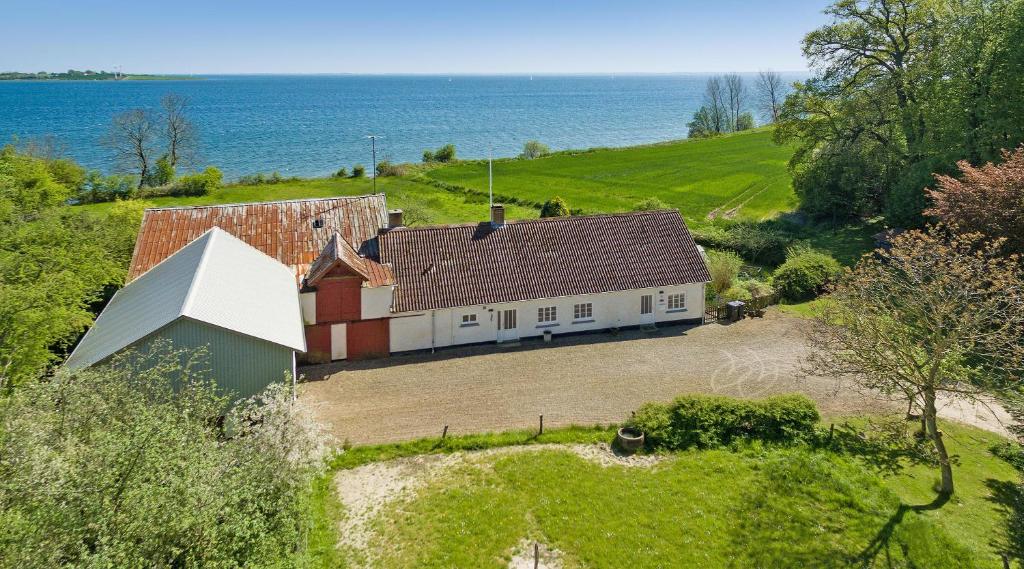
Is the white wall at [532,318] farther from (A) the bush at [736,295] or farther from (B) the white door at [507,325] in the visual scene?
(A) the bush at [736,295]

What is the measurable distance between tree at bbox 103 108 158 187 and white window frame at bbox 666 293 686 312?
64861 mm

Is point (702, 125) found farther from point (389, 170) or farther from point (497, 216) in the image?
point (497, 216)

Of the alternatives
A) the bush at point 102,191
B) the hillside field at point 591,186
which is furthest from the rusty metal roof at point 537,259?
the bush at point 102,191

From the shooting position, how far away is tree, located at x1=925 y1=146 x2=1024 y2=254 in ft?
88.5

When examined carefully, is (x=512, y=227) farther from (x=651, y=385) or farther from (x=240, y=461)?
(x=240, y=461)

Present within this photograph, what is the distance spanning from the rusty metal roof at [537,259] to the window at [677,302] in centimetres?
103

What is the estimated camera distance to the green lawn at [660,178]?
59062 millimetres

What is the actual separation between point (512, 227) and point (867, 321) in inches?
698

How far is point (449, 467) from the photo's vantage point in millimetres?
19359

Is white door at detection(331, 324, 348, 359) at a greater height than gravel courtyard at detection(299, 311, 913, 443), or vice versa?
white door at detection(331, 324, 348, 359)

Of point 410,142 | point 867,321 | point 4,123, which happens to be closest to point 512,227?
point 867,321

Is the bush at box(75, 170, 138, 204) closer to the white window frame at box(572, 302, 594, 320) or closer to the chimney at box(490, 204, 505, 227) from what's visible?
the chimney at box(490, 204, 505, 227)

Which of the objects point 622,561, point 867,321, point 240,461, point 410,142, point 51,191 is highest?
point 410,142

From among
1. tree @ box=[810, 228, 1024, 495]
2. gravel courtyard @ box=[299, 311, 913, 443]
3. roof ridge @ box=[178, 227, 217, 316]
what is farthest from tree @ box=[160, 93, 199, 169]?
tree @ box=[810, 228, 1024, 495]
